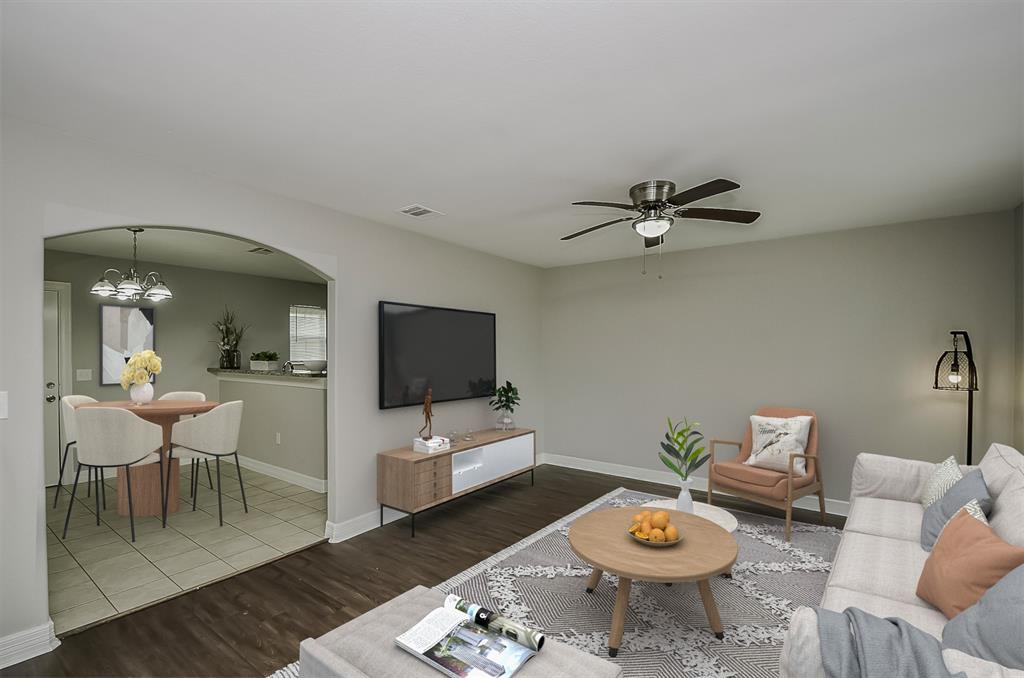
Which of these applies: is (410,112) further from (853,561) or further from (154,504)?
(154,504)

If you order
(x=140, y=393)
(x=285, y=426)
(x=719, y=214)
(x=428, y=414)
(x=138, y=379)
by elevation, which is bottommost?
(x=285, y=426)

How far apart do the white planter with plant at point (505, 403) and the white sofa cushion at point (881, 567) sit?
3.21 metres

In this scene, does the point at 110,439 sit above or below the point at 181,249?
below

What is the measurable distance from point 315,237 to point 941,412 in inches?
202

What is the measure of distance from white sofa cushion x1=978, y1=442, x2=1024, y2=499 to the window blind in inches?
272

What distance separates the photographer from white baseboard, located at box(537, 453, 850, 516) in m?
4.43

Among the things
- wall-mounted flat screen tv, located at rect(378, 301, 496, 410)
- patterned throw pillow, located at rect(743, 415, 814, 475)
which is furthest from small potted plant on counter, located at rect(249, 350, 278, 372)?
patterned throw pillow, located at rect(743, 415, 814, 475)

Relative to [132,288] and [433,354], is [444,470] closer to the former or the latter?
[433,354]

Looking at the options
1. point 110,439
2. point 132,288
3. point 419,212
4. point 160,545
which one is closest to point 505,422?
point 419,212

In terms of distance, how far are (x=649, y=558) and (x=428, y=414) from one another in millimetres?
2348

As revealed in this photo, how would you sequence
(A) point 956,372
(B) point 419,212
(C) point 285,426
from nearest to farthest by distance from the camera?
(A) point 956,372 → (B) point 419,212 → (C) point 285,426

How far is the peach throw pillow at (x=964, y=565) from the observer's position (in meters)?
1.72

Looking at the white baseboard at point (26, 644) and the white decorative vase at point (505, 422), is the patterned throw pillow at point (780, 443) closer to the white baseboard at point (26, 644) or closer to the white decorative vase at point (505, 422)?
the white decorative vase at point (505, 422)

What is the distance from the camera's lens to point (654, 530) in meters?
2.61
